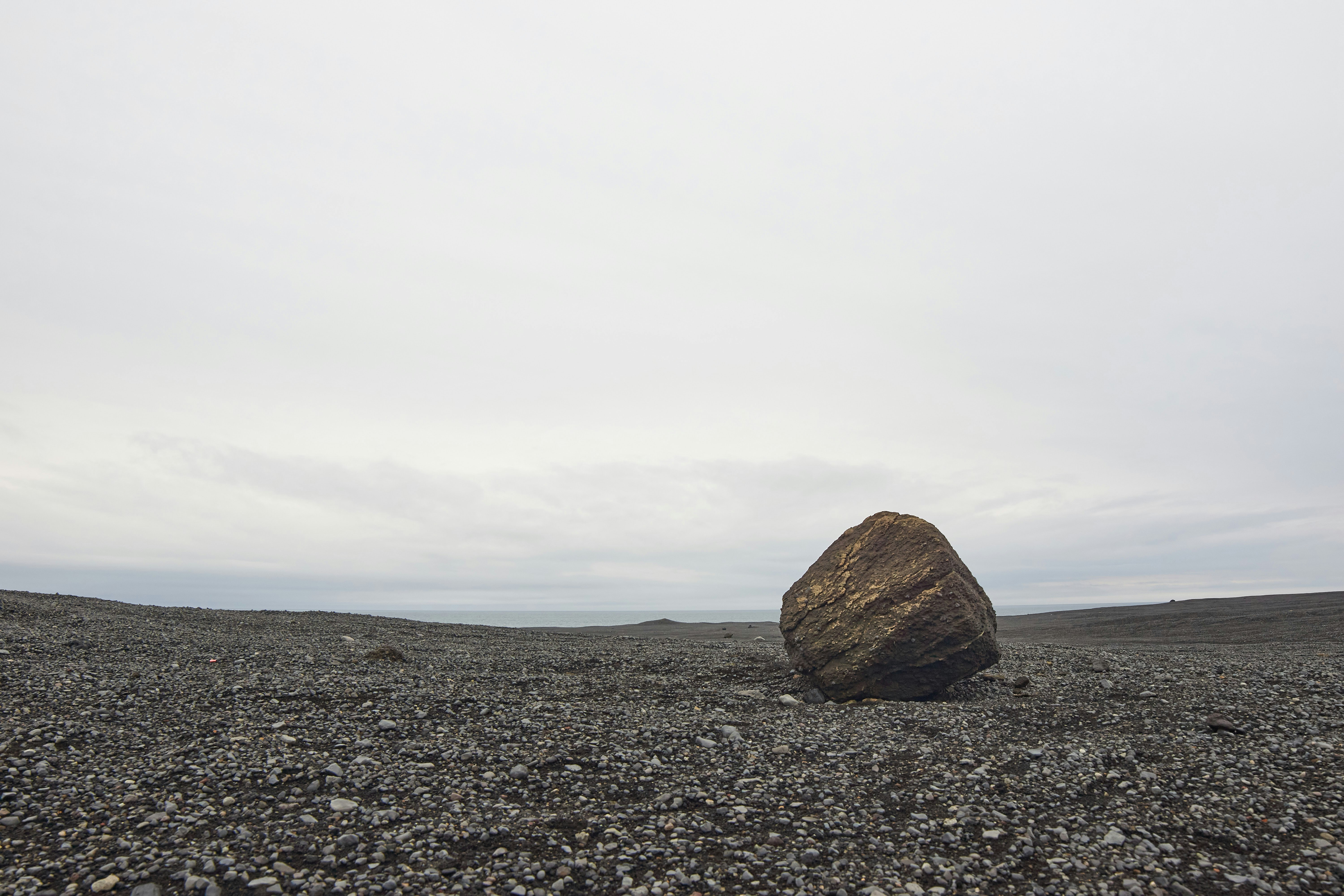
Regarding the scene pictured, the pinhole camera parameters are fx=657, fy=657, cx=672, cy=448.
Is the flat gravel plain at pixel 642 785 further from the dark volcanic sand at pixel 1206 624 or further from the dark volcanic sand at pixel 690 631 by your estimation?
the dark volcanic sand at pixel 690 631

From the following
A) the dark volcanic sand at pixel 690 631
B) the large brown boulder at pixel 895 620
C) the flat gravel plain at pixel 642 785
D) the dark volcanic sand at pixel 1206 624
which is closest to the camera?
the flat gravel plain at pixel 642 785

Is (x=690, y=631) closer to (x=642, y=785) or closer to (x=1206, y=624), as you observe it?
(x=1206, y=624)

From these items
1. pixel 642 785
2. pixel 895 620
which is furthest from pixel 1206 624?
pixel 642 785

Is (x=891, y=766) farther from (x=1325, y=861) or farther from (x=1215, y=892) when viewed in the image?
(x=1325, y=861)

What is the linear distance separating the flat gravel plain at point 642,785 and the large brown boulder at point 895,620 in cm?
99

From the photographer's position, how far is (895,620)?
47.1 ft

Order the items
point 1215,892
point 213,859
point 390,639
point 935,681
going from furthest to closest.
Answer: point 390,639, point 935,681, point 213,859, point 1215,892

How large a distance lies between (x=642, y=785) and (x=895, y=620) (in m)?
7.73

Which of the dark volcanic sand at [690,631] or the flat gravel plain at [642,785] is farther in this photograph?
the dark volcanic sand at [690,631]

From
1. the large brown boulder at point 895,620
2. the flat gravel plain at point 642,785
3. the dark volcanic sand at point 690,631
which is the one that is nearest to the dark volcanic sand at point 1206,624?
the dark volcanic sand at point 690,631

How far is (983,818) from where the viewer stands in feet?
25.0

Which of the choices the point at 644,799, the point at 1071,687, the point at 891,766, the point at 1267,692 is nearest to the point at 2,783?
the point at 644,799

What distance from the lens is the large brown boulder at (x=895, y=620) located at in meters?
14.2

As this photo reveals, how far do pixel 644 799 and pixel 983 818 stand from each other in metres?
4.02
